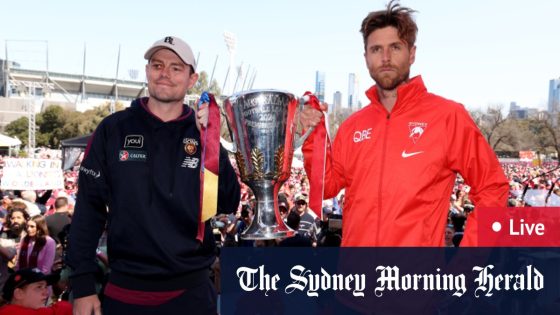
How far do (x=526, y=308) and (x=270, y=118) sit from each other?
1757 mm

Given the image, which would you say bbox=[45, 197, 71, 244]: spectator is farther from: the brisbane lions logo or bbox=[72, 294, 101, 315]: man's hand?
the brisbane lions logo

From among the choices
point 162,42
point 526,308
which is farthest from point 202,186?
point 526,308

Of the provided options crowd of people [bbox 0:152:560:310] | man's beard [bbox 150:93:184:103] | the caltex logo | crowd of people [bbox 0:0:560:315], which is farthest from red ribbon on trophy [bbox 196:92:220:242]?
crowd of people [bbox 0:152:560:310]

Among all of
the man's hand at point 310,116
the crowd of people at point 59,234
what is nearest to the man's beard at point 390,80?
the man's hand at point 310,116

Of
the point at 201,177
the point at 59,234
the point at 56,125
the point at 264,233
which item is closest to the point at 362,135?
the point at 264,233

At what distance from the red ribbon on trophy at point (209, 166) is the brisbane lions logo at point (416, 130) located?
2.79 ft

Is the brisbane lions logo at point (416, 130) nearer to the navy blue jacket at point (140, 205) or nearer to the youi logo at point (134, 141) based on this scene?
the navy blue jacket at point (140, 205)

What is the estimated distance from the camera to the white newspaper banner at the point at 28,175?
12523 mm

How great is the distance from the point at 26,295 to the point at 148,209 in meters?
2.82

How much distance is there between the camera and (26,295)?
4441 mm

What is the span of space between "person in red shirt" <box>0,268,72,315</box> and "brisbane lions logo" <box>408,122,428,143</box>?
336cm

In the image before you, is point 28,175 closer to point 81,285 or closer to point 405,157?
point 81,285

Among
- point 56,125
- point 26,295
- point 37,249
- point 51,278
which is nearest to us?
point 26,295

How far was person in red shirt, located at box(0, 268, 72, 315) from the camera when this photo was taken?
14.1 feet
